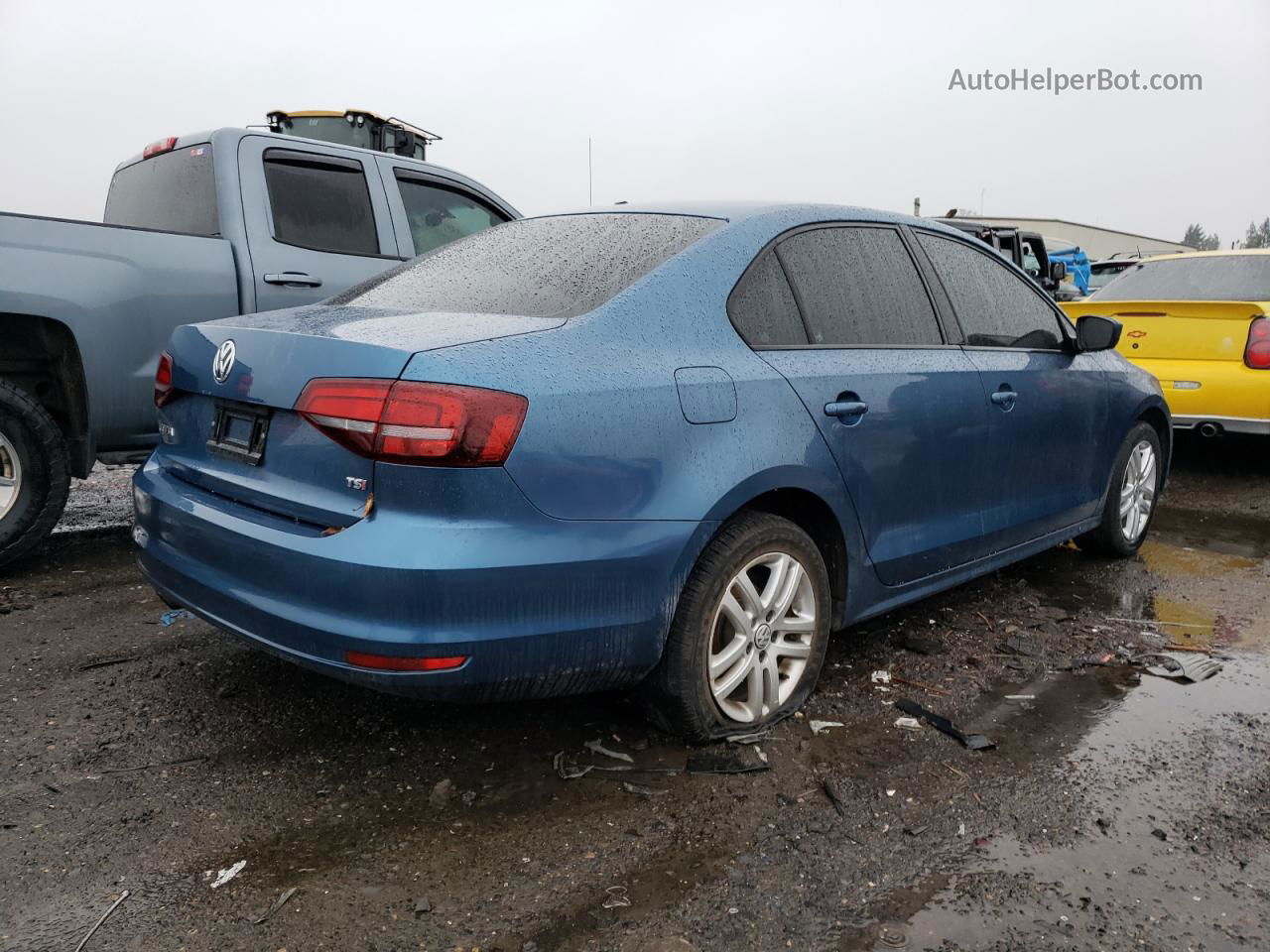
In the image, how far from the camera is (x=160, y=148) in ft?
17.9

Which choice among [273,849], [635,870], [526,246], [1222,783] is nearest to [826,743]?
[635,870]

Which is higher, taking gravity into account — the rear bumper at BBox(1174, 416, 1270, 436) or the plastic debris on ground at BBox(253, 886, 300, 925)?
the rear bumper at BBox(1174, 416, 1270, 436)

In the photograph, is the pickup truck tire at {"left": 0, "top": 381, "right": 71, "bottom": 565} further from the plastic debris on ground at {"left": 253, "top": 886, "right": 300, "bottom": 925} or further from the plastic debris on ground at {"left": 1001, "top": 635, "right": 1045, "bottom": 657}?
the plastic debris on ground at {"left": 1001, "top": 635, "right": 1045, "bottom": 657}

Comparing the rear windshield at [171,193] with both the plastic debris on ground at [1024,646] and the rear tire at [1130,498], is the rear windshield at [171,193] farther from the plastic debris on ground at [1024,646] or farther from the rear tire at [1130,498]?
the rear tire at [1130,498]

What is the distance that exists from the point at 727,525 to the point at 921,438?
961 mm

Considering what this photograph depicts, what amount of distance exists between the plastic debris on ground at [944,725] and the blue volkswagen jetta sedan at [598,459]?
1.13 ft

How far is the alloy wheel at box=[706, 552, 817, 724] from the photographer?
2887mm

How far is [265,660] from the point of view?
3551 mm

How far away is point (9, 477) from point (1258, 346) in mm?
7215

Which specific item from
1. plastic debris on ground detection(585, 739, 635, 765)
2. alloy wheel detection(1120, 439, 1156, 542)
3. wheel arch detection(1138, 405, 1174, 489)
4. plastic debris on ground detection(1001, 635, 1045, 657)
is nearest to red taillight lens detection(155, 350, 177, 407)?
plastic debris on ground detection(585, 739, 635, 765)

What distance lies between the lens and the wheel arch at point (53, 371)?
437 centimetres

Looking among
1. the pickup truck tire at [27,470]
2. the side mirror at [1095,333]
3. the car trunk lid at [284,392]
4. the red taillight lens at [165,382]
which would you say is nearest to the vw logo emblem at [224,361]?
the car trunk lid at [284,392]

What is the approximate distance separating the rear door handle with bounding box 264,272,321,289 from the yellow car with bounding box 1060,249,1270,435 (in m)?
4.93

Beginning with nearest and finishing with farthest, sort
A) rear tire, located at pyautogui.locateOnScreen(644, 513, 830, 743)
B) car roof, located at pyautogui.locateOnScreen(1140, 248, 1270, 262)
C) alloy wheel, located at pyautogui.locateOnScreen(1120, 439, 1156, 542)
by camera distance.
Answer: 1. rear tire, located at pyautogui.locateOnScreen(644, 513, 830, 743)
2. alloy wheel, located at pyautogui.locateOnScreen(1120, 439, 1156, 542)
3. car roof, located at pyautogui.locateOnScreen(1140, 248, 1270, 262)
